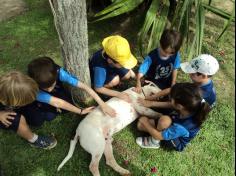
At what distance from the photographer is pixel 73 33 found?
275 cm

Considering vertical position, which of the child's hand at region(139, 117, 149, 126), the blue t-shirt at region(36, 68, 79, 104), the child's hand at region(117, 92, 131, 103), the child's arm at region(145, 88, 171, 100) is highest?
the blue t-shirt at region(36, 68, 79, 104)

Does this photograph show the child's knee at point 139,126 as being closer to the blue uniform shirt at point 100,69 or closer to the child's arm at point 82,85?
the child's arm at point 82,85

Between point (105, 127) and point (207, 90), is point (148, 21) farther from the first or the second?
point (105, 127)

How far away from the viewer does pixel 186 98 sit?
101 inches

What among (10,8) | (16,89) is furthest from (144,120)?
(10,8)

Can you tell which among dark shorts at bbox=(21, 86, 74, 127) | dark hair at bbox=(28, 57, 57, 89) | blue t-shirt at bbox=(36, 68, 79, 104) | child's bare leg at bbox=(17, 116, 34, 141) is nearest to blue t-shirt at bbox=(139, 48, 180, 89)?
blue t-shirt at bbox=(36, 68, 79, 104)

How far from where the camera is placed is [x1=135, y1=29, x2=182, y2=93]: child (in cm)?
295

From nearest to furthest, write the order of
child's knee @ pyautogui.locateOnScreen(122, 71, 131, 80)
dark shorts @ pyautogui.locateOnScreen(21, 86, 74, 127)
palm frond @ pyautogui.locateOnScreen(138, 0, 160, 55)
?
dark shorts @ pyautogui.locateOnScreen(21, 86, 74, 127)
palm frond @ pyautogui.locateOnScreen(138, 0, 160, 55)
child's knee @ pyautogui.locateOnScreen(122, 71, 131, 80)

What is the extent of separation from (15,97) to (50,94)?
494mm

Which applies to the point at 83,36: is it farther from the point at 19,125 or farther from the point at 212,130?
the point at 212,130

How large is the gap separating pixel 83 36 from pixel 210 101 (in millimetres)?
1341

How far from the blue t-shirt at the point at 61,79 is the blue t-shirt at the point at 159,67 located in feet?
2.31

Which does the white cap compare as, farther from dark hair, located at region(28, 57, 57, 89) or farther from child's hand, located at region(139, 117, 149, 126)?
dark hair, located at region(28, 57, 57, 89)

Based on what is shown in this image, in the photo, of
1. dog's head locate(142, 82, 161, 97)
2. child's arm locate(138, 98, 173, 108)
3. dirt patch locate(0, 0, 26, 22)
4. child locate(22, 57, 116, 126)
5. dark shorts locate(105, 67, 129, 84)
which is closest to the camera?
child locate(22, 57, 116, 126)
